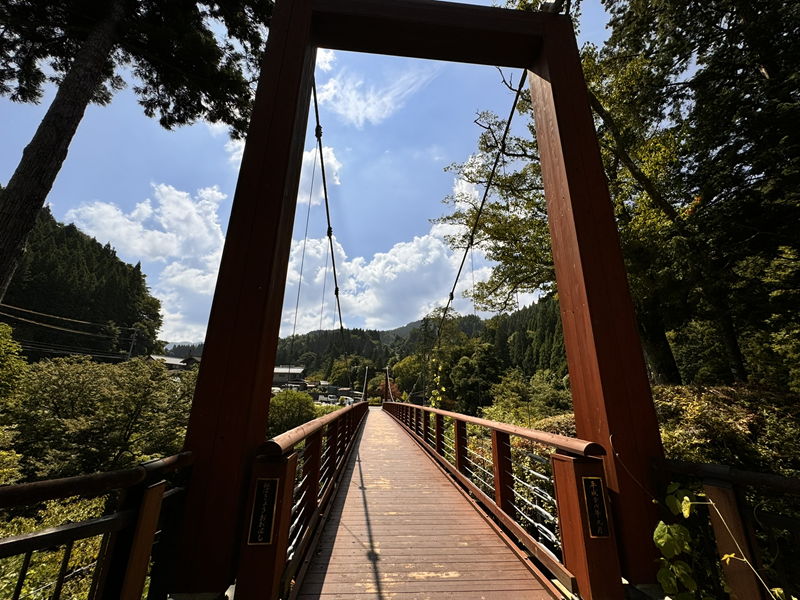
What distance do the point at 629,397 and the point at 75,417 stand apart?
52.8 ft

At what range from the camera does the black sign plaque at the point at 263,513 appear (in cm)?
134

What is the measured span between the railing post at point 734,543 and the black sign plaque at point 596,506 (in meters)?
0.37

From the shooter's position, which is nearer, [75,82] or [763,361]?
[75,82]

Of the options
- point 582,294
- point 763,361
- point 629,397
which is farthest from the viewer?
point 763,361

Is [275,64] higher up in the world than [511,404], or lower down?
higher up

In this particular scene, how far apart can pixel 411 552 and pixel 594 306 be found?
186 centimetres

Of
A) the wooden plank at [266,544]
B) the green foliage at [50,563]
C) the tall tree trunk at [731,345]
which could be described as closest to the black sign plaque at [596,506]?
the wooden plank at [266,544]

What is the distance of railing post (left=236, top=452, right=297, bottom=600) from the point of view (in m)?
1.31

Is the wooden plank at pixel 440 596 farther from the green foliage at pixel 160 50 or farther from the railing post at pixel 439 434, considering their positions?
the green foliage at pixel 160 50

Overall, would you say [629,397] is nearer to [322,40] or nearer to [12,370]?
[322,40]

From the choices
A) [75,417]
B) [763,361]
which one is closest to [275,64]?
[763,361]

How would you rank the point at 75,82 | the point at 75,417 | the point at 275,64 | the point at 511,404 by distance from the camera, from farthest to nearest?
the point at 511,404
the point at 75,417
the point at 75,82
the point at 275,64

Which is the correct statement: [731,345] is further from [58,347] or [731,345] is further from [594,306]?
[58,347]

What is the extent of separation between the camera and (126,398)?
1181cm
